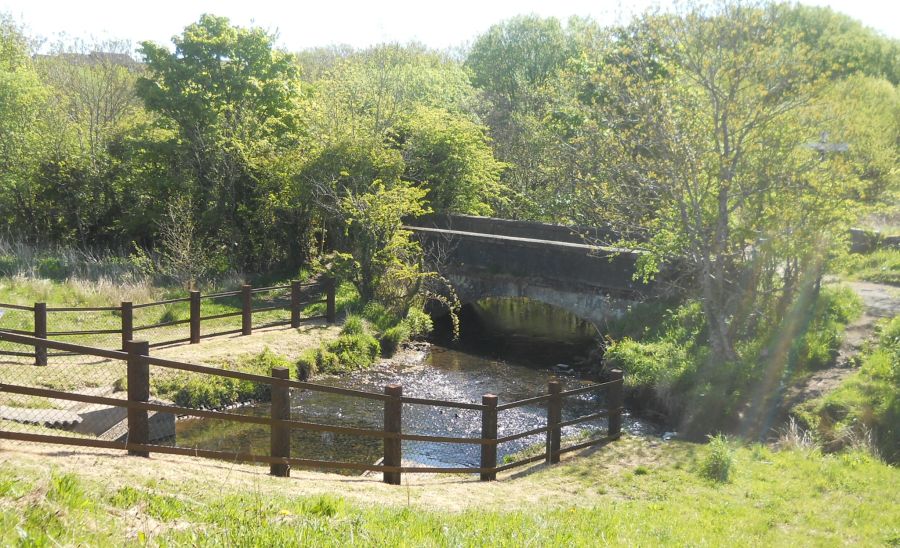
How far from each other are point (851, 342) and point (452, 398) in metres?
7.12

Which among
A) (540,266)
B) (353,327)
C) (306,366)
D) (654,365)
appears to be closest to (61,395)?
(306,366)

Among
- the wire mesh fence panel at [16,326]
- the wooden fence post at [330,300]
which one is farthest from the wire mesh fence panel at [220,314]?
the wire mesh fence panel at [16,326]

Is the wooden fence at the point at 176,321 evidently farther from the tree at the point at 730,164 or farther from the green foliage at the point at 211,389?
the tree at the point at 730,164

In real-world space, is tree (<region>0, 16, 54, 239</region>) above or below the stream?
above

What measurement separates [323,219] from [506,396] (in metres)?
9.10

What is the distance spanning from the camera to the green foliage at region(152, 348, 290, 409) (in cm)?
1352

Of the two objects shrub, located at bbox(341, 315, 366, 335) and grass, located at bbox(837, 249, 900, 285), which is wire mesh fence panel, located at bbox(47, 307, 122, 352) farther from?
grass, located at bbox(837, 249, 900, 285)

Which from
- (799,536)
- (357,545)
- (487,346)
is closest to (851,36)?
(487,346)

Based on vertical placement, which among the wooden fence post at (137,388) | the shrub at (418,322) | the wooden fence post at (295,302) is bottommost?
the shrub at (418,322)

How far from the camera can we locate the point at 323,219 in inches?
878

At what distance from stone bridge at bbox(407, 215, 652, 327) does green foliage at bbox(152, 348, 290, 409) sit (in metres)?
6.80

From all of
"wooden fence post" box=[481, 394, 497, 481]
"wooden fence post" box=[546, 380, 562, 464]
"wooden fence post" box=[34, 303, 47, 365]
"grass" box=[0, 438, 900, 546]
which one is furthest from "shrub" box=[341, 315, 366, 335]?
"wooden fence post" box=[481, 394, 497, 481]

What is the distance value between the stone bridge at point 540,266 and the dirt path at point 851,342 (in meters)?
4.07

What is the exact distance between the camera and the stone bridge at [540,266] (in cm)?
1745
